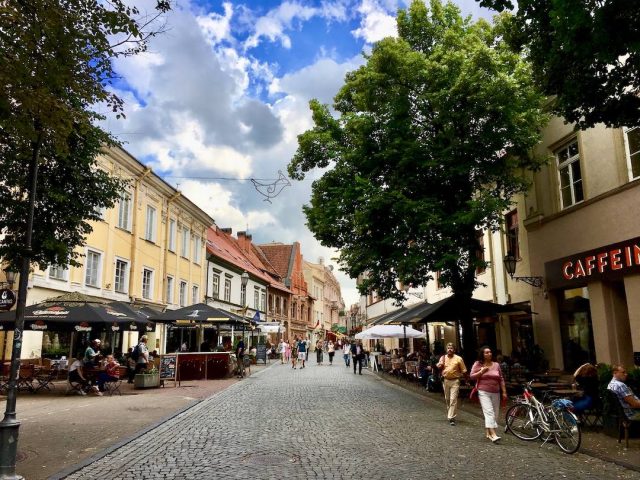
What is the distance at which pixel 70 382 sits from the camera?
16.2 metres

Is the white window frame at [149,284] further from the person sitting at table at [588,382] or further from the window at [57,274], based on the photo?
the person sitting at table at [588,382]

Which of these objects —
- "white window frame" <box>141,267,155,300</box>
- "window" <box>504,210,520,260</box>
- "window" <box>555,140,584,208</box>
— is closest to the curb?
"window" <box>555,140,584,208</box>

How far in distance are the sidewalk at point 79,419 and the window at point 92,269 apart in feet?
17.8

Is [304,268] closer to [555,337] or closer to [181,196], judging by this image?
[181,196]

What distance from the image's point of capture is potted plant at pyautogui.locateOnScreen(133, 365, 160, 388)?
1831 centimetres

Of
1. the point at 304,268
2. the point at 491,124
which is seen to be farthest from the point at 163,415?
the point at 304,268

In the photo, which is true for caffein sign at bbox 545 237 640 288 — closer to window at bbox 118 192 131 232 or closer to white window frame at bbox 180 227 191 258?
window at bbox 118 192 131 232

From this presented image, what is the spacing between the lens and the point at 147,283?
29156 mm

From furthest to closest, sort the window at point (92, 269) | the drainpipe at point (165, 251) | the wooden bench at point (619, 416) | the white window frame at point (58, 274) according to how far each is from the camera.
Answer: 1. the drainpipe at point (165, 251)
2. the window at point (92, 269)
3. the white window frame at point (58, 274)
4. the wooden bench at point (619, 416)

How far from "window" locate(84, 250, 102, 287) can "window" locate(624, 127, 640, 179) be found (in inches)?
789

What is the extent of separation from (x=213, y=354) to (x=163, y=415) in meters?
10.3

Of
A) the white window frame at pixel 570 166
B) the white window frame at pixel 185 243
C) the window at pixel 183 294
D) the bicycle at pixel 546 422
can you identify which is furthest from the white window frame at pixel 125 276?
the bicycle at pixel 546 422

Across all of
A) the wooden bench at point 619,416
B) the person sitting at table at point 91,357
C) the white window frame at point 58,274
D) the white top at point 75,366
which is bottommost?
the wooden bench at point 619,416

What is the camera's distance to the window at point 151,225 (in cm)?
2919
